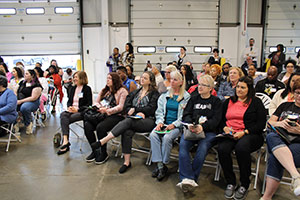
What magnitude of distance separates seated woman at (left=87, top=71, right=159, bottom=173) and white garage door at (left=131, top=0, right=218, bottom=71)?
19.8ft

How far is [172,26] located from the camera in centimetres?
926

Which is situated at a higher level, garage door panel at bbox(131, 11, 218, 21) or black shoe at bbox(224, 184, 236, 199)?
garage door panel at bbox(131, 11, 218, 21)

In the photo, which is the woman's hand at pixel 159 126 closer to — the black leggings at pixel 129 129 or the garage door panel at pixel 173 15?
the black leggings at pixel 129 129

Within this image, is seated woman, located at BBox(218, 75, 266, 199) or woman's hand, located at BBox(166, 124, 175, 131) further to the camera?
woman's hand, located at BBox(166, 124, 175, 131)

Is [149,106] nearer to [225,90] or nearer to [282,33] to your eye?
[225,90]

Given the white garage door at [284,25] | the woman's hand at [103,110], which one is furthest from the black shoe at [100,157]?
the white garage door at [284,25]

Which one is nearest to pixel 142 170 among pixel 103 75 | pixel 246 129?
pixel 246 129

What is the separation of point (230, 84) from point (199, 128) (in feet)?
5.58

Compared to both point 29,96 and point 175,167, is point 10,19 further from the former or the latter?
point 175,167

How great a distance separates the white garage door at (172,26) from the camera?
9.13 m

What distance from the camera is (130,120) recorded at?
3.24 metres

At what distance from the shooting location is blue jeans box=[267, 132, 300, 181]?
2279 millimetres

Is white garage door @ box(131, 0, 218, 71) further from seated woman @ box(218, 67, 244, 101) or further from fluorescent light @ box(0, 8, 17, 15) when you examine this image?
seated woman @ box(218, 67, 244, 101)

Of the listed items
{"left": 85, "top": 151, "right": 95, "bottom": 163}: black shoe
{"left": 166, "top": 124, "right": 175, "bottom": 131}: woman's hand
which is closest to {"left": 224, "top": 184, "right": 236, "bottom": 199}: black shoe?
{"left": 166, "top": 124, "right": 175, "bottom": 131}: woman's hand
